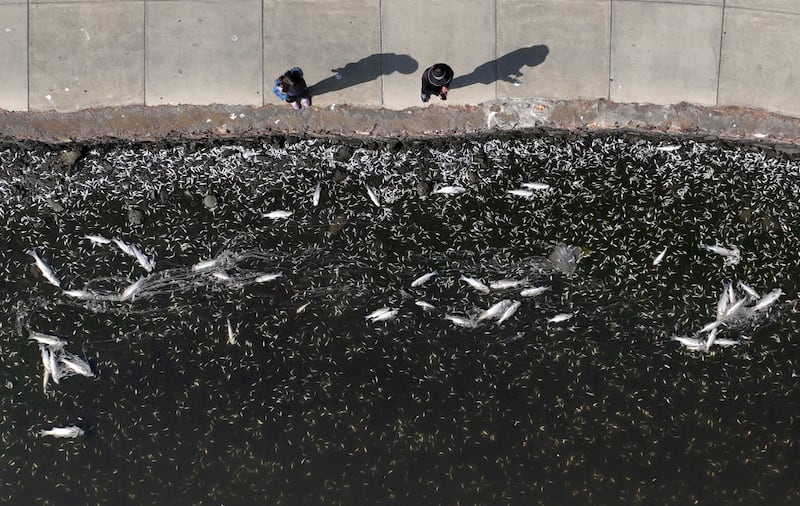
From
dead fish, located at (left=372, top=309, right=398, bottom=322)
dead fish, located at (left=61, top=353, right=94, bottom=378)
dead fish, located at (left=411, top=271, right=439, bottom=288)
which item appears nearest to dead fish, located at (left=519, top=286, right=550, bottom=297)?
dead fish, located at (left=411, top=271, right=439, bottom=288)

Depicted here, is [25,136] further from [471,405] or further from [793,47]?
[793,47]

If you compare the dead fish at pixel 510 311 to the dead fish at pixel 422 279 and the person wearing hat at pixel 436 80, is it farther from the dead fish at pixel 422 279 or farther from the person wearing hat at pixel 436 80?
the person wearing hat at pixel 436 80

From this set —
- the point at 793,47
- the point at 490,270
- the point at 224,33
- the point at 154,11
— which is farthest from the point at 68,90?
the point at 793,47

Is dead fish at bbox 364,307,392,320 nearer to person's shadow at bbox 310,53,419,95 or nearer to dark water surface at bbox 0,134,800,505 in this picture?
dark water surface at bbox 0,134,800,505

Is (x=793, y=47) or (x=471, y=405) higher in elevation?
(x=793, y=47)

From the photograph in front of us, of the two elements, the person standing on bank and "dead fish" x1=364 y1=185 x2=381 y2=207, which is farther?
"dead fish" x1=364 y1=185 x2=381 y2=207

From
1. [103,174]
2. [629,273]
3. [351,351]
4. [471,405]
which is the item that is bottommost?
[471,405]

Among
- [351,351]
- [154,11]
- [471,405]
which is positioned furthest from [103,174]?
[471,405]
